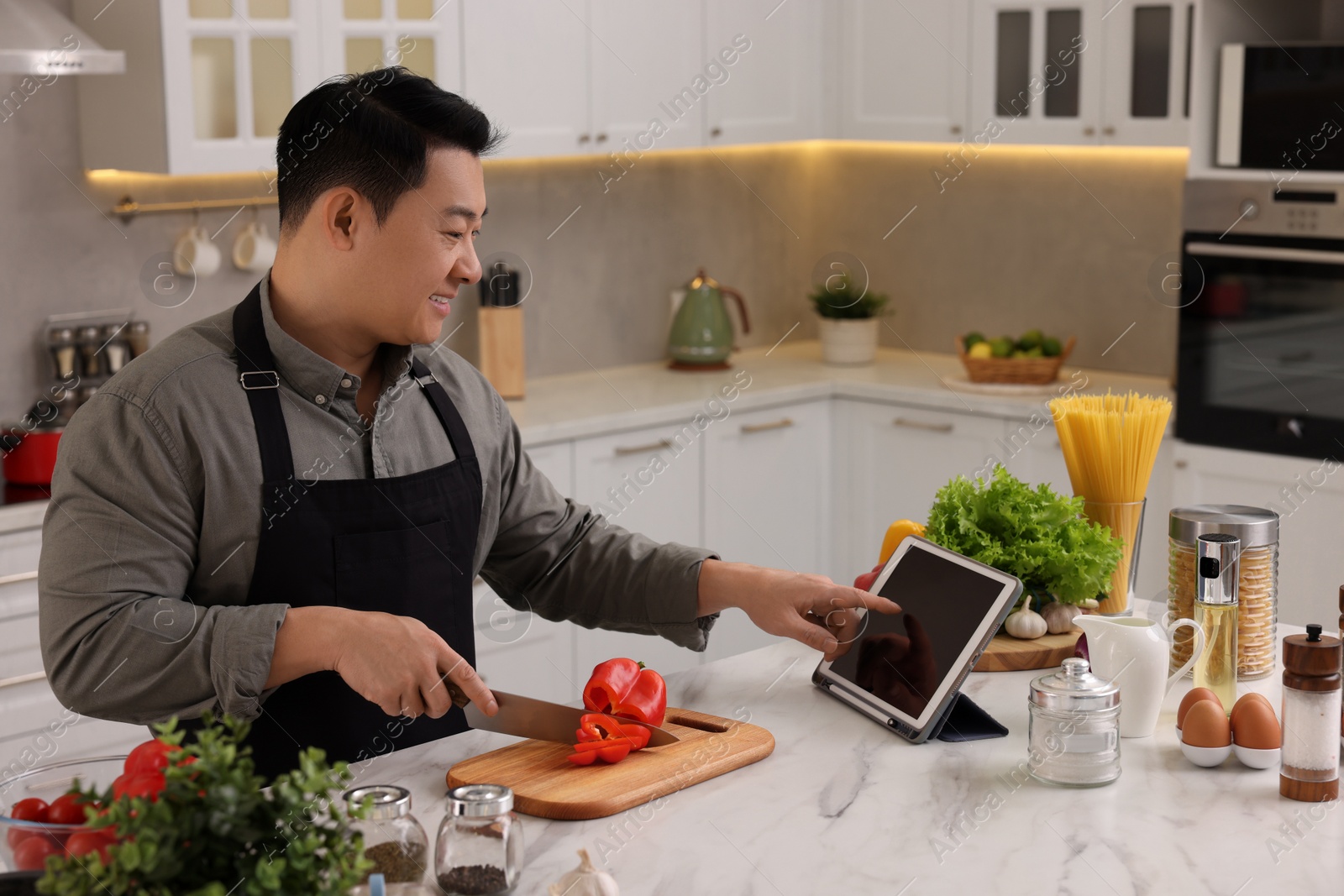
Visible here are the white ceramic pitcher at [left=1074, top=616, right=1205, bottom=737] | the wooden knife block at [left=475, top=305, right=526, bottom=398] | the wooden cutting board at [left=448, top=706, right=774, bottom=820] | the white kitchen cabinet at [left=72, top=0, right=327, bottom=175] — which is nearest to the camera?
the wooden cutting board at [left=448, top=706, right=774, bottom=820]

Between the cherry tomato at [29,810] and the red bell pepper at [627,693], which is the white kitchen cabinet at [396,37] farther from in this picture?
the cherry tomato at [29,810]

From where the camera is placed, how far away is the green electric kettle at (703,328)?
14.1 ft

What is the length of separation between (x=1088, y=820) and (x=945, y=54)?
3037mm

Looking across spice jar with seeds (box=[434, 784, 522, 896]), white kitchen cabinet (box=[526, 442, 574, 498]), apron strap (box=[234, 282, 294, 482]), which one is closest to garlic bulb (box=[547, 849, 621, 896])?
spice jar with seeds (box=[434, 784, 522, 896])

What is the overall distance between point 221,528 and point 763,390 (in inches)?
98.1

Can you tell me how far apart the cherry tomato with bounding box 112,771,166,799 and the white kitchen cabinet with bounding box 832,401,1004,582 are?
9.95 feet

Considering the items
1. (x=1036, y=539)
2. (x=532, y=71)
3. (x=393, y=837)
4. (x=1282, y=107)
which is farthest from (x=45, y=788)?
(x=1282, y=107)

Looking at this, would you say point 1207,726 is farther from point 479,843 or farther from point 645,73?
point 645,73

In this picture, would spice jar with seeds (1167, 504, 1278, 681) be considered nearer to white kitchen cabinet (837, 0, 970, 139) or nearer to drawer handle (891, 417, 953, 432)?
drawer handle (891, 417, 953, 432)

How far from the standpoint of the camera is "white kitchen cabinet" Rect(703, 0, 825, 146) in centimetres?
409

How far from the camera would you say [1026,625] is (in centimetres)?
194

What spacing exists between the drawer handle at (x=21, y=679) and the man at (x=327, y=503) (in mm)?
1304

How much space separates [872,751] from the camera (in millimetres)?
1638

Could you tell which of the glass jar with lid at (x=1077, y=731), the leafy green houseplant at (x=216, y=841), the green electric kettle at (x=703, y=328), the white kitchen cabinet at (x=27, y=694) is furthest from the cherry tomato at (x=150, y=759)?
the green electric kettle at (x=703, y=328)
